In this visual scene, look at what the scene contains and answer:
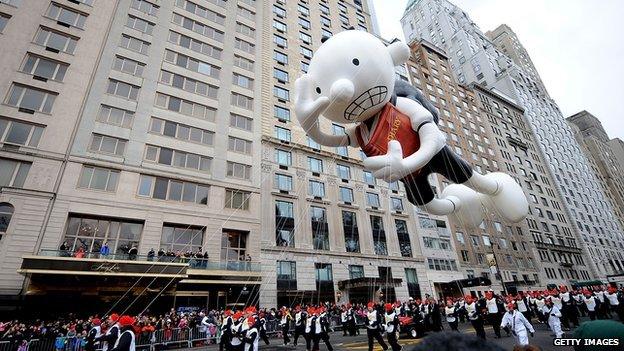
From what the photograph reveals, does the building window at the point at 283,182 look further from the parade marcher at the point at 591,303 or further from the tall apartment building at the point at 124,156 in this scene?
the parade marcher at the point at 591,303

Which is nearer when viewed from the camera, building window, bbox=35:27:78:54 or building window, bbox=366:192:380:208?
building window, bbox=35:27:78:54

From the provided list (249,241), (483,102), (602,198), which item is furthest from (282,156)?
(602,198)

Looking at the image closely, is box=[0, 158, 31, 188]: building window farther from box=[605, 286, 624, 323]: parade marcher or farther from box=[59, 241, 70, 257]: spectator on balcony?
box=[605, 286, 624, 323]: parade marcher

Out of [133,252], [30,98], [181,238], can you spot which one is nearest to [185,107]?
[30,98]

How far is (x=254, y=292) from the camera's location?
84.2ft

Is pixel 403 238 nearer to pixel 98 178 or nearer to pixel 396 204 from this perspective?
pixel 396 204

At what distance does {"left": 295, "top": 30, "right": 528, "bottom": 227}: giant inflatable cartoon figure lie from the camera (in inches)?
229

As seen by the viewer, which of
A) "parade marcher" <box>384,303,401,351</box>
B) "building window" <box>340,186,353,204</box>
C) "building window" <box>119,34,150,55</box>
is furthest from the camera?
"building window" <box>340,186,353,204</box>

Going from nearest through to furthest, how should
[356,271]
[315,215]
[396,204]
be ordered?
[356,271] < [315,215] < [396,204]

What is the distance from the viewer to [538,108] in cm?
8431

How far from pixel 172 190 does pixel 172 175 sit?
3.86 ft

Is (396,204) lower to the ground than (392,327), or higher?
higher

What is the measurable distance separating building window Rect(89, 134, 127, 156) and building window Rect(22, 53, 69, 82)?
5430mm

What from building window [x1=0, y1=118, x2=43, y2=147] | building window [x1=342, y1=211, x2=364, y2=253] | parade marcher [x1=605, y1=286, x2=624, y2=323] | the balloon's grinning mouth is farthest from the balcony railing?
parade marcher [x1=605, y1=286, x2=624, y2=323]
